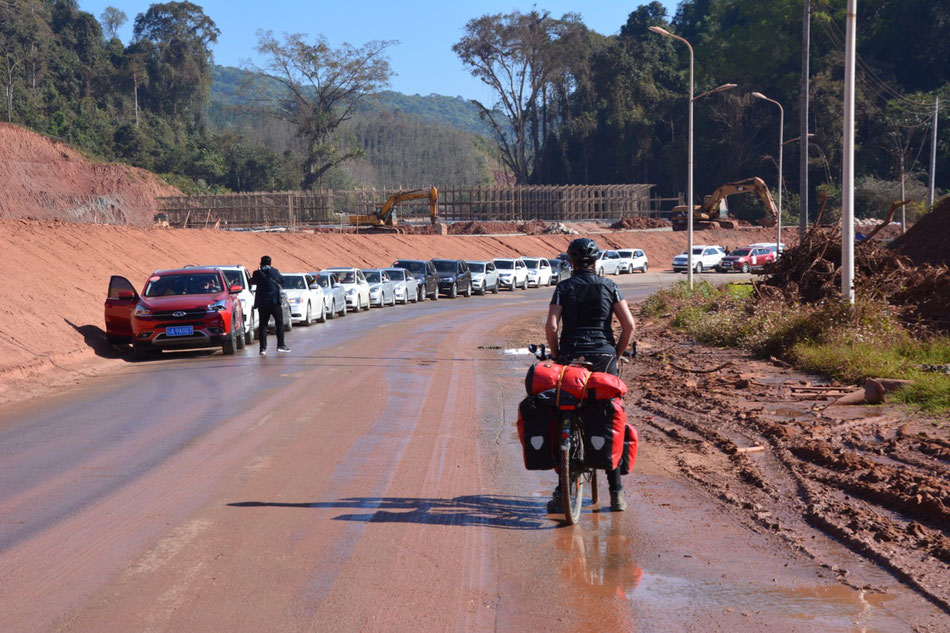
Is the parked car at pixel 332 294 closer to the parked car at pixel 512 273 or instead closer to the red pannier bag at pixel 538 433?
the parked car at pixel 512 273

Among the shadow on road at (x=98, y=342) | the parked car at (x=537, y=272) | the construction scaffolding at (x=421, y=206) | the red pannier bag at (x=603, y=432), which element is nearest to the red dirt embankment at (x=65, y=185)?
the construction scaffolding at (x=421, y=206)

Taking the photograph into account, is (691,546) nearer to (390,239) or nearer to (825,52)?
(390,239)

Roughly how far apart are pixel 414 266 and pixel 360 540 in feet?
115

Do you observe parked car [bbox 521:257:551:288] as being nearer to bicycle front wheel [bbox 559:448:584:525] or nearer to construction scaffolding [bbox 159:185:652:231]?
construction scaffolding [bbox 159:185:652:231]

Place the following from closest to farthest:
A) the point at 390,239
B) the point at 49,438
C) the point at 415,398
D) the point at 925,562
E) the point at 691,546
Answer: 1. the point at 925,562
2. the point at 691,546
3. the point at 49,438
4. the point at 415,398
5. the point at 390,239

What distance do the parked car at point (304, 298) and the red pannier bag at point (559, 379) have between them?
20307 millimetres

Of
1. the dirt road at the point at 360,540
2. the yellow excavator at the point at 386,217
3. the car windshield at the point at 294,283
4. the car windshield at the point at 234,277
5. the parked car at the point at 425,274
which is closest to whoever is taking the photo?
the dirt road at the point at 360,540

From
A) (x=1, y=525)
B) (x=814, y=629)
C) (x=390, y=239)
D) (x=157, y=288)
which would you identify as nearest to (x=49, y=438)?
(x=1, y=525)

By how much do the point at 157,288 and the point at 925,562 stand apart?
56.8 ft

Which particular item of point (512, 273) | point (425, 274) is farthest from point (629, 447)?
point (512, 273)

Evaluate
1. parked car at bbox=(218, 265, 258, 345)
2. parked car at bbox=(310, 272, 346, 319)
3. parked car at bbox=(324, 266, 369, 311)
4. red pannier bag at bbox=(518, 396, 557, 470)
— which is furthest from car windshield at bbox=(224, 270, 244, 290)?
red pannier bag at bbox=(518, 396, 557, 470)

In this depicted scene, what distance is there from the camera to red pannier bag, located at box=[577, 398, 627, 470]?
21.9ft

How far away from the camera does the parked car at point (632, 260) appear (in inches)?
2416

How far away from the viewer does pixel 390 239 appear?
199ft
